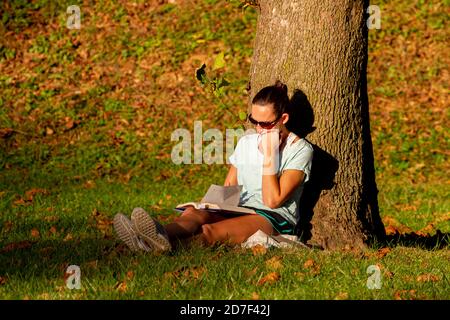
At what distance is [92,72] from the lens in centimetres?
1295

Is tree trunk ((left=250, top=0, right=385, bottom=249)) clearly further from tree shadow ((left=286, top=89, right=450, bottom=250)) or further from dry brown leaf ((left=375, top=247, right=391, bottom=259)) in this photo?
dry brown leaf ((left=375, top=247, right=391, bottom=259))

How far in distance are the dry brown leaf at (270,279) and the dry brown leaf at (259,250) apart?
60 centimetres

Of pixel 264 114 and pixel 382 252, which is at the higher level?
pixel 264 114

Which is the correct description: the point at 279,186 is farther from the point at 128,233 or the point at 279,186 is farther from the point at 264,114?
the point at 128,233

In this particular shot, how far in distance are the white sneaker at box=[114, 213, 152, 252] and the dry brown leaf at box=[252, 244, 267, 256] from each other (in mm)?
699

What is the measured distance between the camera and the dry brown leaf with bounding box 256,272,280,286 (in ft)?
15.2

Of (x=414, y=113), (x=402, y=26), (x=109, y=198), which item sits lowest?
(x=109, y=198)

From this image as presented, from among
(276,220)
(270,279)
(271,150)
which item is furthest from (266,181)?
(270,279)

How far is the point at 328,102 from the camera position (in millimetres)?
6055

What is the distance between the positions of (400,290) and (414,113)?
7.79m

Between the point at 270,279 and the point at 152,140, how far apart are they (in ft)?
23.7

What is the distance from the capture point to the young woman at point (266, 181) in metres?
5.59
